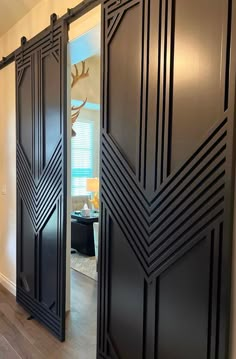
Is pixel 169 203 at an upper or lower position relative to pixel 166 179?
lower

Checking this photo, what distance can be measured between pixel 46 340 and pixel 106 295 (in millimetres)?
956

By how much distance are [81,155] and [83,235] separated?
2.47 meters

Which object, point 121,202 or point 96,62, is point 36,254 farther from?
point 96,62

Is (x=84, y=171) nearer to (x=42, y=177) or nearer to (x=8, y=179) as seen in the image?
(x=8, y=179)

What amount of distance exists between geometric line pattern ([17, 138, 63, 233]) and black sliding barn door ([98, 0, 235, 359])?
68 cm

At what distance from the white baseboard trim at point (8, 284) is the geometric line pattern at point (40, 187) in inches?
42.9

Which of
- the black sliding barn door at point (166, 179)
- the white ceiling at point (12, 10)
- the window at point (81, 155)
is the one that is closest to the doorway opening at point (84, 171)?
the window at point (81, 155)

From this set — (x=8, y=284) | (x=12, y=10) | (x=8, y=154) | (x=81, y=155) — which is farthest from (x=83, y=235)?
(x=12, y=10)

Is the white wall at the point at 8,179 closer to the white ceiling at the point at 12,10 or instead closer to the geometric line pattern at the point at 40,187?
the geometric line pattern at the point at 40,187

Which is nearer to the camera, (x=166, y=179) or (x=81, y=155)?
(x=166, y=179)

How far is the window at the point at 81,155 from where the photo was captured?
7.20 metres

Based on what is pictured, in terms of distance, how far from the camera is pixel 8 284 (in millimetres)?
3811

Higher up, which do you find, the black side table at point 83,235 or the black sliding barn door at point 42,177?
the black sliding barn door at point 42,177

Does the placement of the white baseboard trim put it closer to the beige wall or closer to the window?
the beige wall
